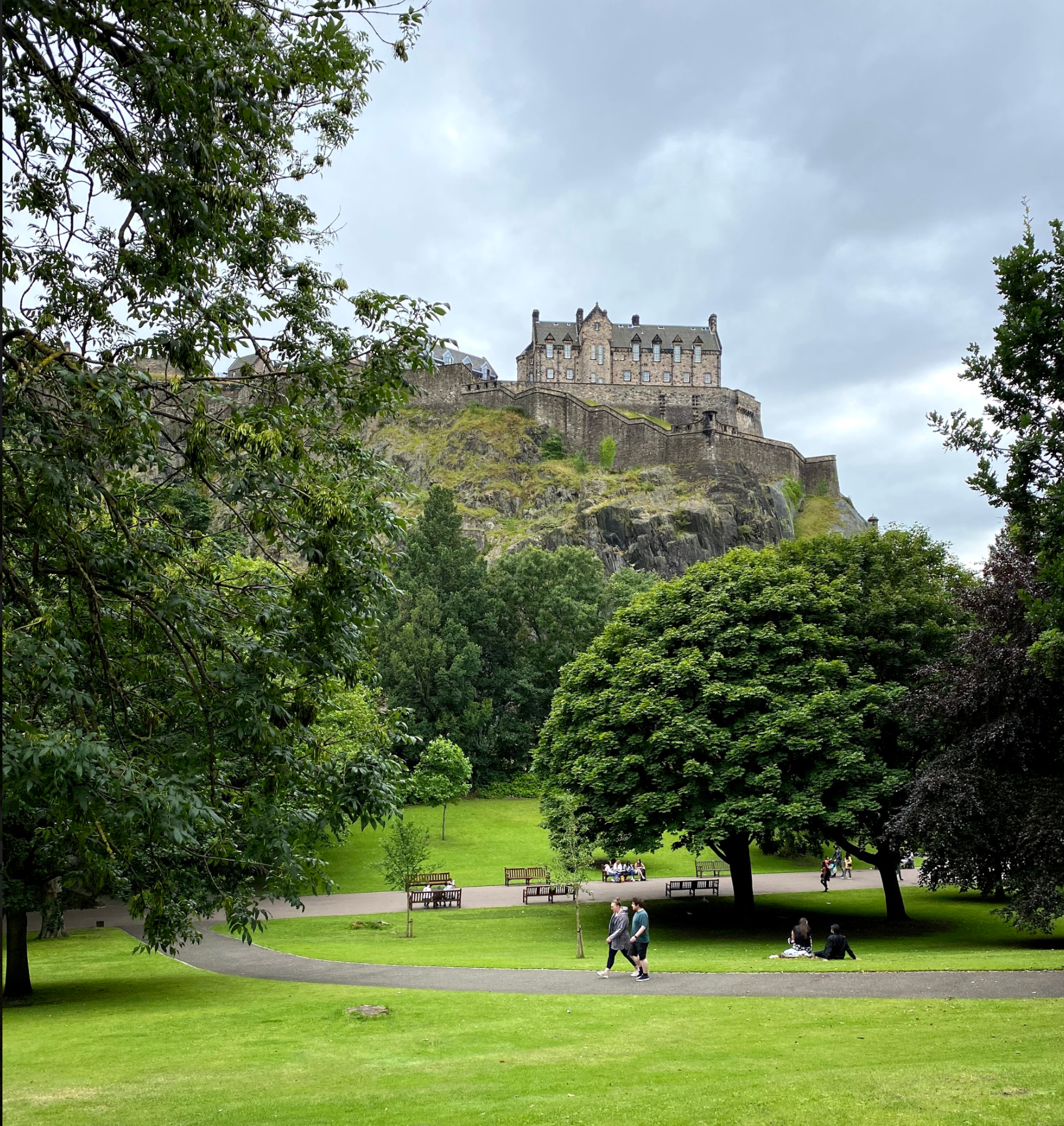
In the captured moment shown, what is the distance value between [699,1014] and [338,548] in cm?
1011

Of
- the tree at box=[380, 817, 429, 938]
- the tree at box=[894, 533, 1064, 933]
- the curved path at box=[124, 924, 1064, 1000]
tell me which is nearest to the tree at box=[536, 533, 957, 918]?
the tree at box=[894, 533, 1064, 933]

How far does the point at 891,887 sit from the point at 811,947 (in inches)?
332

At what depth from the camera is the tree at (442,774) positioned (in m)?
44.8

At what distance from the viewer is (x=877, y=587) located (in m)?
29.6

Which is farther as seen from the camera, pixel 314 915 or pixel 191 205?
pixel 314 915

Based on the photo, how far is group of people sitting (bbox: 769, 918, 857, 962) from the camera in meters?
19.8

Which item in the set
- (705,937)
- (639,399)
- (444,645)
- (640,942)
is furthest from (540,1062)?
(639,399)

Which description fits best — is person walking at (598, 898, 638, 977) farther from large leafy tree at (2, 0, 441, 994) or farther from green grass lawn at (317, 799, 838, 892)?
green grass lawn at (317, 799, 838, 892)

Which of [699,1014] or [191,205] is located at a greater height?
[191,205]

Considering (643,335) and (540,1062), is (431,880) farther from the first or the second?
(643,335)

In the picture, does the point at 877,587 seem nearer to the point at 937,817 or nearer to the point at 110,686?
the point at 937,817

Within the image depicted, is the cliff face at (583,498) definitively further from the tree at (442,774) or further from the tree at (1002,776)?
the tree at (1002,776)

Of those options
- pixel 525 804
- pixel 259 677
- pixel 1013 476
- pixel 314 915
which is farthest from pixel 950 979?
pixel 525 804

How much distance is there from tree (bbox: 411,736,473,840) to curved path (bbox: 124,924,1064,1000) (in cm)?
2257
